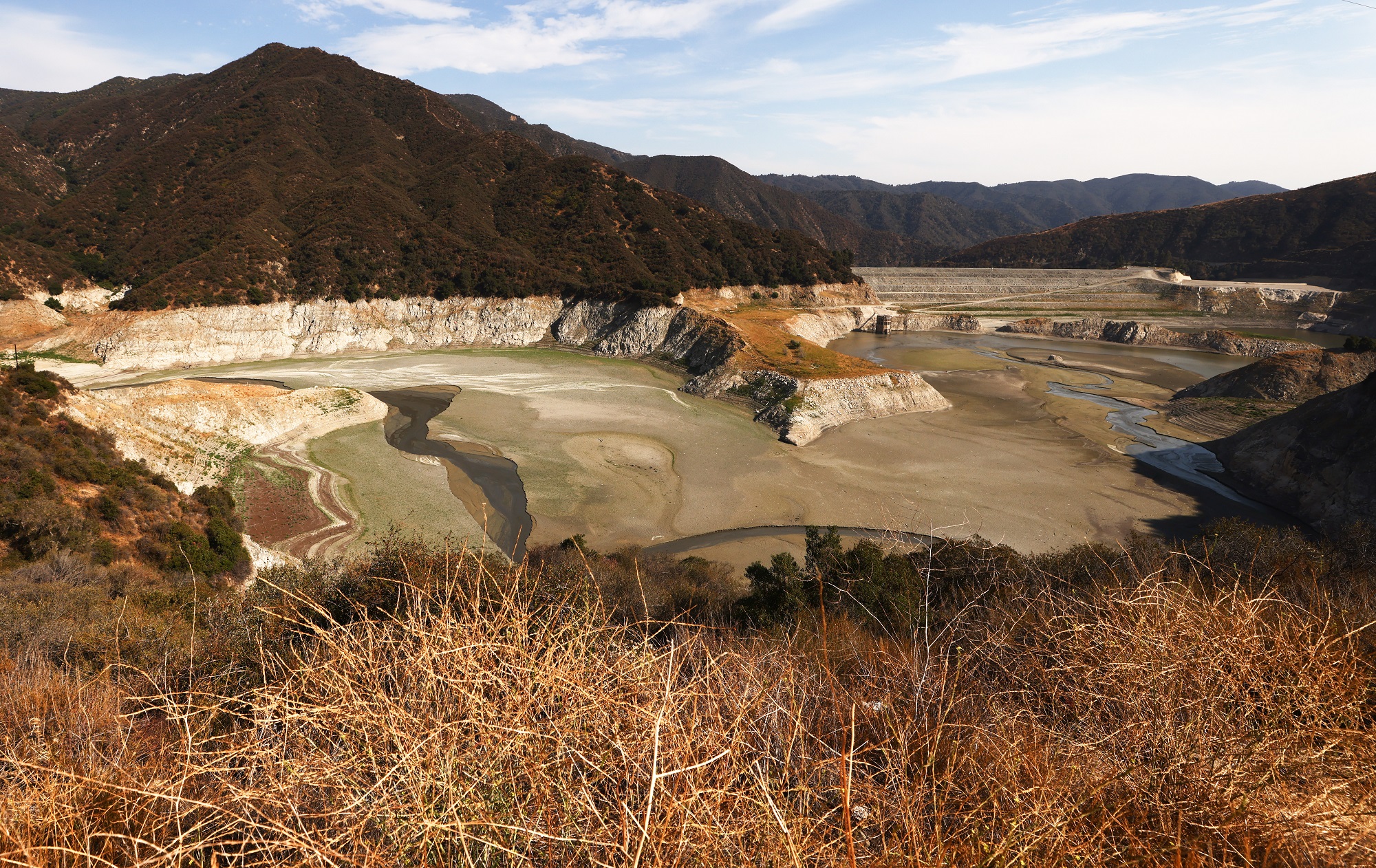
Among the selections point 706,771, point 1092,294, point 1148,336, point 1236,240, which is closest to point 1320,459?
point 706,771

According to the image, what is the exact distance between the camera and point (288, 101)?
89312mm

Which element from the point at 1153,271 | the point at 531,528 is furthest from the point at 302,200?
the point at 1153,271

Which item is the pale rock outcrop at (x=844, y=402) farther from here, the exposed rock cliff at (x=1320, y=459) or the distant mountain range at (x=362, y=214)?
the distant mountain range at (x=362, y=214)

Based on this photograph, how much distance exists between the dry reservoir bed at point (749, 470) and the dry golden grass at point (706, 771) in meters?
11.6

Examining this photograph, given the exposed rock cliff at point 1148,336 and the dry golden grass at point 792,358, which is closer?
the dry golden grass at point 792,358

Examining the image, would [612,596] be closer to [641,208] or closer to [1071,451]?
[1071,451]

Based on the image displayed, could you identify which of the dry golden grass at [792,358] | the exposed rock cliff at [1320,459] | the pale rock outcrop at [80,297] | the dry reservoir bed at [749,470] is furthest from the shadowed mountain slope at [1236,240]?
the pale rock outcrop at [80,297]

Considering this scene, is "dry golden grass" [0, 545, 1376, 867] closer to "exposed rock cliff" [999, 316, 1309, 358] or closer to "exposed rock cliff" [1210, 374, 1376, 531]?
"exposed rock cliff" [1210, 374, 1376, 531]

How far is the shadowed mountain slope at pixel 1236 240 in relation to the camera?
9938 centimetres

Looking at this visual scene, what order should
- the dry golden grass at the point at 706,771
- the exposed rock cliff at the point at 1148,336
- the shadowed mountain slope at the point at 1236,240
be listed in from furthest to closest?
the shadowed mountain slope at the point at 1236,240
the exposed rock cliff at the point at 1148,336
the dry golden grass at the point at 706,771

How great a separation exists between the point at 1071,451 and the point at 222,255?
72.4 meters

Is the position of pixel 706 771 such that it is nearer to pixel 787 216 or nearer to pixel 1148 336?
pixel 1148 336

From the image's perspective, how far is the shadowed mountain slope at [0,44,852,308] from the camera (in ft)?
197

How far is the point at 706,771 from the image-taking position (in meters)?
3.50
